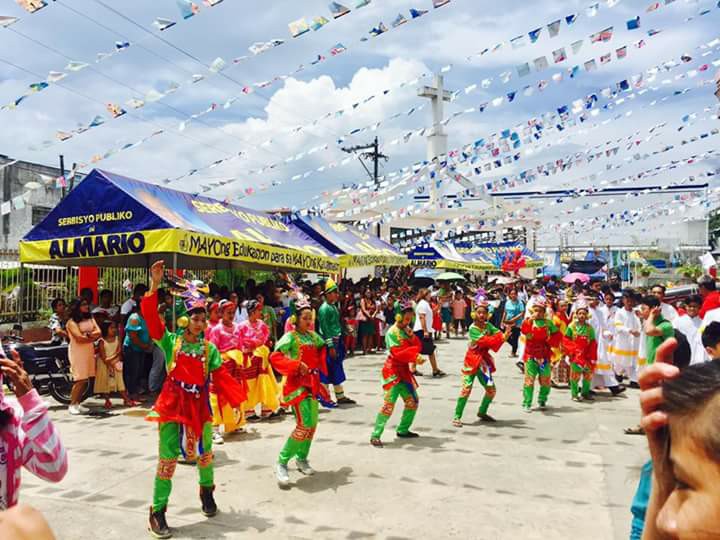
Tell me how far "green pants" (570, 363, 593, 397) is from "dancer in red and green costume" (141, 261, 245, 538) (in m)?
6.31

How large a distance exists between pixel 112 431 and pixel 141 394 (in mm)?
2452

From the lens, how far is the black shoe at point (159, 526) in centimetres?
452

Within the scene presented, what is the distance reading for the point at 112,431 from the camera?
7.73 metres

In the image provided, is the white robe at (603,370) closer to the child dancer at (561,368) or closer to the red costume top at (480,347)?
the child dancer at (561,368)

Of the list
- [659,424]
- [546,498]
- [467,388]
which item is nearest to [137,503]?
[546,498]

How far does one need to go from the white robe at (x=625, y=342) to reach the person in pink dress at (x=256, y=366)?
6258 mm

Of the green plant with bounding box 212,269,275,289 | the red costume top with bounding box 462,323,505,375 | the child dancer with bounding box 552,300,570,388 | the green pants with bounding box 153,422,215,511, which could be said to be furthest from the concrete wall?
the green pants with bounding box 153,422,215,511

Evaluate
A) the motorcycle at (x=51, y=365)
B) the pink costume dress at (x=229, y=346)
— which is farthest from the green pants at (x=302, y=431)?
the motorcycle at (x=51, y=365)

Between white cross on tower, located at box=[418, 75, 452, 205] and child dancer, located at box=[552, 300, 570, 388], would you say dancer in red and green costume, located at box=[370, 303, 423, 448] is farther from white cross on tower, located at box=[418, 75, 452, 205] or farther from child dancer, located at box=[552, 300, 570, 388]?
white cross on tower, located at box=[418, 75, 452, 205]

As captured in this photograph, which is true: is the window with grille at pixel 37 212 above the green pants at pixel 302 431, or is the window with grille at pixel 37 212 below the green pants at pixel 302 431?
above

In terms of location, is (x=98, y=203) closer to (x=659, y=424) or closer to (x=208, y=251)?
(x=208, y=251)

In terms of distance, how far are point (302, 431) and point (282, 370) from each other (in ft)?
2.00

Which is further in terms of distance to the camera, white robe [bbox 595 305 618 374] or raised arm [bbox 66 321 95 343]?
white robe [bbox 595 305 618 374]

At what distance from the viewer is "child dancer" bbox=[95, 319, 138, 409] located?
364 inches
